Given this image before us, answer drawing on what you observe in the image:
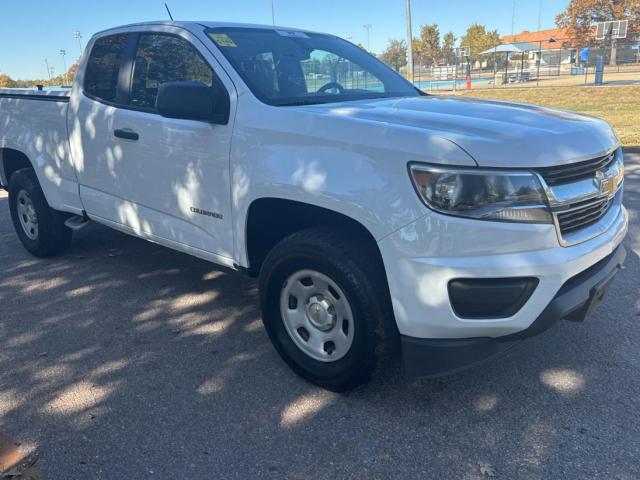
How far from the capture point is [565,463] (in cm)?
244

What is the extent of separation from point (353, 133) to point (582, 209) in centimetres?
110

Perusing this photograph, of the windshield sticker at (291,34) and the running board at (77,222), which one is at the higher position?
the windshield sticker at (291,34)

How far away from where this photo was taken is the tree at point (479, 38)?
225 ft

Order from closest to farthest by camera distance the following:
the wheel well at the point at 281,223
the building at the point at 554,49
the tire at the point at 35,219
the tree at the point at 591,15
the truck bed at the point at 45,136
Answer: the wheel well at the point at 281,223 → the truck bed at the point at 45,136 → the tire at the point at 35,219 → the building at the point at 554,49 → the tree at the point at 591,15

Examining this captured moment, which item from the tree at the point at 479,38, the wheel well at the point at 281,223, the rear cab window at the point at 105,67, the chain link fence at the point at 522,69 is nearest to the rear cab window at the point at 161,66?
the rear cab window at the point at 105,67

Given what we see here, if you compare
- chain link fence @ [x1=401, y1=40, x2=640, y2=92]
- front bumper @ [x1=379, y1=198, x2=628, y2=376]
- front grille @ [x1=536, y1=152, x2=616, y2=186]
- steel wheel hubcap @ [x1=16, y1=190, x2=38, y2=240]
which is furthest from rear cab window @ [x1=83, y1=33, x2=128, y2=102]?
chain link fence @ [x1=401, y1=40, x2=640, y2=92]

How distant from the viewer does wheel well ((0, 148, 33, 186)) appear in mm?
5469

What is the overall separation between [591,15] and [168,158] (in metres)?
66.8

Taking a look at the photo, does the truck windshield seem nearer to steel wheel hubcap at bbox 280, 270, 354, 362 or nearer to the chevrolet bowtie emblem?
steel wheel hubcap at bbox 280, 270, 354, 362

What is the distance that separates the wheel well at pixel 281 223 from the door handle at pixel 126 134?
3.80 feet

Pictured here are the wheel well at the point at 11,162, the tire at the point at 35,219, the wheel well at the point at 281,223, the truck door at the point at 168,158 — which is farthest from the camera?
the wheel well at the point at 11,162

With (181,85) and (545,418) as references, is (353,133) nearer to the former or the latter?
(181,85)

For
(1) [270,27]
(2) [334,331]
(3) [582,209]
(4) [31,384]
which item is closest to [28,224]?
(4) [31,384]

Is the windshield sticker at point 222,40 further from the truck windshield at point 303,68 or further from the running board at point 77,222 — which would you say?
the running board at point 77,222
